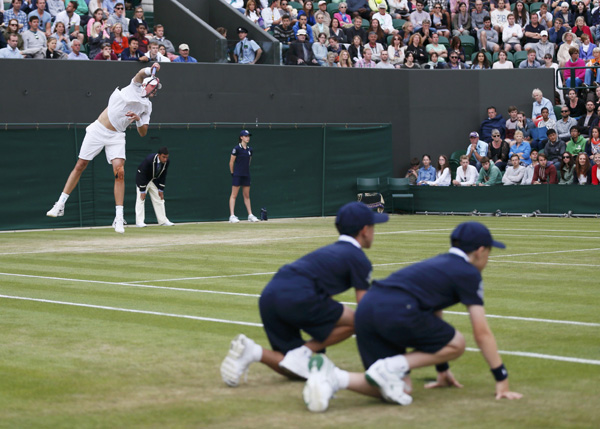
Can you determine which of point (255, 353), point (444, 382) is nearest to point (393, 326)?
point (444, 382)

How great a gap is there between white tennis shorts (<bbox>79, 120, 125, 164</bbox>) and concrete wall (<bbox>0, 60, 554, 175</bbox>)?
689 cm

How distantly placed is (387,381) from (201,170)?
2192 centimetres

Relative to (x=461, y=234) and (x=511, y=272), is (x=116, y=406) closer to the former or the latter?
(x=461, y=234)

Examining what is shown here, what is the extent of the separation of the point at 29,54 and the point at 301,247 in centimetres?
1100

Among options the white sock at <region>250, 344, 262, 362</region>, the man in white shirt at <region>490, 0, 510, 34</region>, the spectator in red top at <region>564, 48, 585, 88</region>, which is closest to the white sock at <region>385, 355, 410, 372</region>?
the white sock at <region>250, 344, 262, 362</region>

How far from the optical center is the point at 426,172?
3088cm

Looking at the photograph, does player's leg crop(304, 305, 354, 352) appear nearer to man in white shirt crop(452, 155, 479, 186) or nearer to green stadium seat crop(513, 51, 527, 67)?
man in white shirt crop(452, 155, 479, 186)

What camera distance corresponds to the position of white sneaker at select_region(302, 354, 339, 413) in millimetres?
5941

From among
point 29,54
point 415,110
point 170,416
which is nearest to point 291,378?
point 170,416

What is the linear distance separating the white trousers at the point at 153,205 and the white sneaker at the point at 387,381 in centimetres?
1928

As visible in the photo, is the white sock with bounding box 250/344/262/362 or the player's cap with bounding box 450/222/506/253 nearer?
the player's cap with bounding box 450/222/506/253

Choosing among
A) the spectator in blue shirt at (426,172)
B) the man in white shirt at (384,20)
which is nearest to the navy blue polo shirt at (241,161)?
the spectator in blue shirt at (426,172)

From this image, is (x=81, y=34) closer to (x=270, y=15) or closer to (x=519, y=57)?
(x=270, y=15)

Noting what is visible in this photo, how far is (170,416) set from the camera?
6.02 meters
